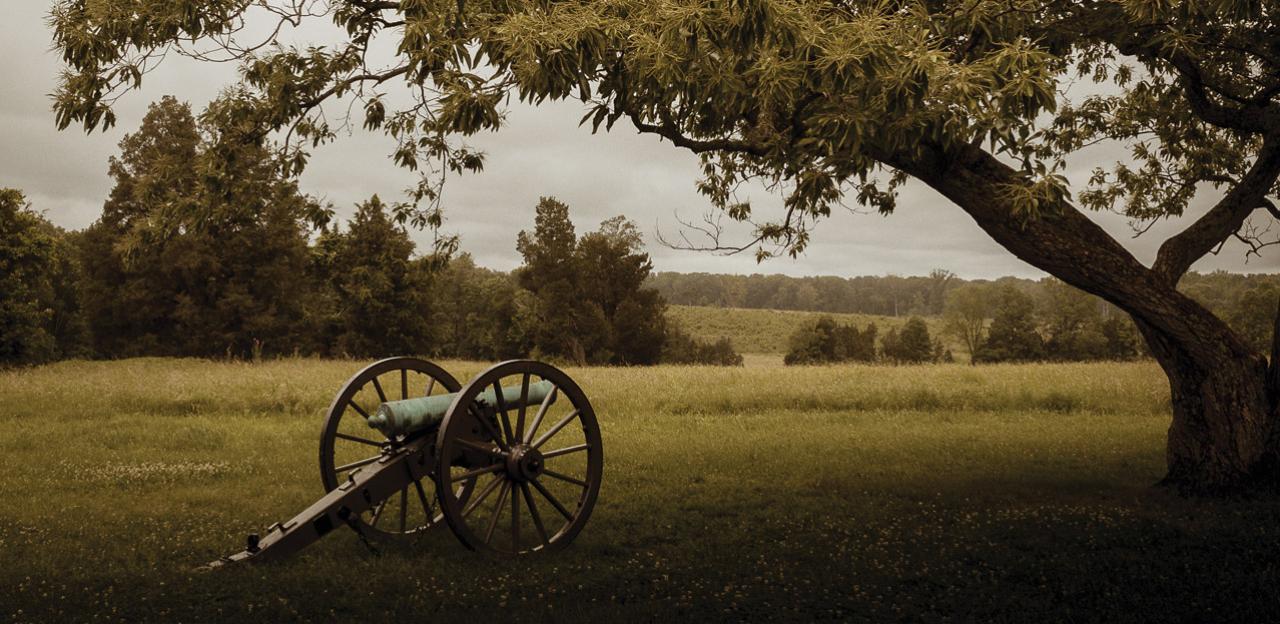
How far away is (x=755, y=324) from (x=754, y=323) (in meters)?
0.46

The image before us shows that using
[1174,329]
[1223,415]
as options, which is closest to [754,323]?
[1223,415]

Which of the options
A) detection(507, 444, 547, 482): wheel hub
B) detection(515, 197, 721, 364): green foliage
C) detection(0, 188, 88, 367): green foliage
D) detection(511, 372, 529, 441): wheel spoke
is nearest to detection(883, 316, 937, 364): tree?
detection(515, 197, 721, 364): green foliage

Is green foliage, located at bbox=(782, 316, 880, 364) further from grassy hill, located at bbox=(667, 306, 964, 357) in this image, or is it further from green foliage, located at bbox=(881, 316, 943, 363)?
grassy hill, located at bbox=(667, 306, 964, 357)

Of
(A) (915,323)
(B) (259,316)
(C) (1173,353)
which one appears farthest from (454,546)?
(A) (915,323)

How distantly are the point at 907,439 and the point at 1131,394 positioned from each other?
23.9 feet

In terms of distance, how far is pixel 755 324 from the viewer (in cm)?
10169

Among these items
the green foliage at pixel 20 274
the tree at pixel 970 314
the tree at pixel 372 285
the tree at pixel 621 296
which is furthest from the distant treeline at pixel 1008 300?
the green foliage at pixel 20 274

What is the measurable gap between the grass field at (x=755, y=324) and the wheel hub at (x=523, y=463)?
7935 cm

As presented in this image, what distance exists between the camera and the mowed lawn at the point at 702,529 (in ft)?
18.7

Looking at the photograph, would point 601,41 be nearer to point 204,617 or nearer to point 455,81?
point 455,81

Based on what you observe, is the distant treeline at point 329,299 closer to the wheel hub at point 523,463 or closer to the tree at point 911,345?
the tree at point 911,345

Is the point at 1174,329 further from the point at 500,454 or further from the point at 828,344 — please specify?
the point at 828,344

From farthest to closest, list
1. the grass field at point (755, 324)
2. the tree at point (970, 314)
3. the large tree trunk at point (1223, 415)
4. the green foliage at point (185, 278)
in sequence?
the grass field at point (755, 324), the tree at point (970, 314), the green foliage at point (185, 278), the large tree trunk at point (1223, 415)

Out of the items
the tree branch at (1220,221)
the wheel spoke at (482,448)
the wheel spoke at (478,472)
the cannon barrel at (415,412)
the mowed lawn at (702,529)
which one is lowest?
the mowed lawn at (702,529)
